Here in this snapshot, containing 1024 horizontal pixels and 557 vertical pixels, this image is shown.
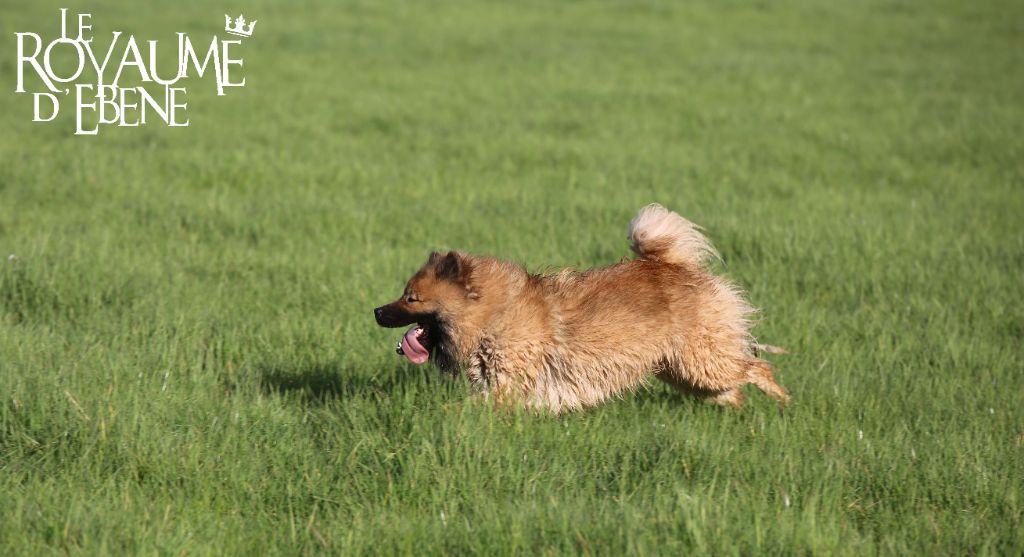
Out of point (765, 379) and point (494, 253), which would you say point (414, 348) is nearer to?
point (765, 379)

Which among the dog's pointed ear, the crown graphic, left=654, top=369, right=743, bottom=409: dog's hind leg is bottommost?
left=654, top=369, right=743, bottom=409: dog's hind leg

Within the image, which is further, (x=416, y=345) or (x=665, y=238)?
(x=665, y=238)

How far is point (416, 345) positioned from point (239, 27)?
1425cm

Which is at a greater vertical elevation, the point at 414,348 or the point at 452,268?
the point at 452,268

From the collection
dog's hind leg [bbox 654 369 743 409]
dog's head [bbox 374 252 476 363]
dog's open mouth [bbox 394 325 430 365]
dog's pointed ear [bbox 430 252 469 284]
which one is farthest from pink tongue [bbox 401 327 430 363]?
dog's hind leg [bbox 654 369 743 409]

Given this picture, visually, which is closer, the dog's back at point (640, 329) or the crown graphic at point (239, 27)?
the dog's back at point (640, 329)

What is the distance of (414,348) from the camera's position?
4.71 metres

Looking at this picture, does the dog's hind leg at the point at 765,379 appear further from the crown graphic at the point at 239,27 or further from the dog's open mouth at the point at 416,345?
the crown graphic at the point at 239,27

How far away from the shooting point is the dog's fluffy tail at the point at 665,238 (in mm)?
5055

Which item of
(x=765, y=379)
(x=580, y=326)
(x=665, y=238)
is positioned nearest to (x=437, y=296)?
(x=580, y=326)

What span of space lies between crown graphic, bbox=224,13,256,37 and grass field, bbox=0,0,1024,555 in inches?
81.5

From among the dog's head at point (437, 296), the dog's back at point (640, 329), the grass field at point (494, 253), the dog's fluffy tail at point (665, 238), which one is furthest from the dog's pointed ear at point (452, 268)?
the dog's fluffy tail at point (665, 238)

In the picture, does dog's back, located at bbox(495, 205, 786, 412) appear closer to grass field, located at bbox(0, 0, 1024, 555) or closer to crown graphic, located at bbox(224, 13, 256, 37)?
grass field, located at bbox(0, 0, 1024, 555)

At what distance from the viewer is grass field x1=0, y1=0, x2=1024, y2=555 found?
377 centimetres
